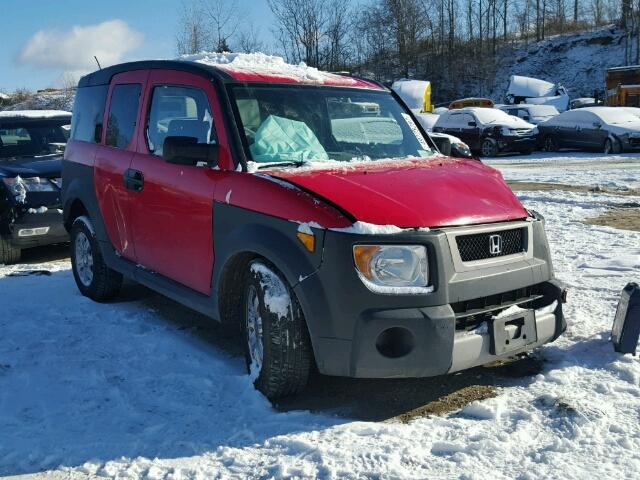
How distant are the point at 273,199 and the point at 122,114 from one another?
2413 mm

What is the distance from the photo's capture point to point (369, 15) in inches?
2410

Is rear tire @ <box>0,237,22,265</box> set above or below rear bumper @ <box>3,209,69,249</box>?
below

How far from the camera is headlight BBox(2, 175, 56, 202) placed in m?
7.97

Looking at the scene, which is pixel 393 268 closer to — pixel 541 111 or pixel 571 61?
pixel 541 111

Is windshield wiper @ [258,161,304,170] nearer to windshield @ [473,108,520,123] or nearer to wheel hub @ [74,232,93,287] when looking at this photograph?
wheel hub @ [74,232,93,287]

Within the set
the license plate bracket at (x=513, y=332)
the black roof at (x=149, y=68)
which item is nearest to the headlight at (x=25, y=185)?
the black roof at (x=149, y=68)

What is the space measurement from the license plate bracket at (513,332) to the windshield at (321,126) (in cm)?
148

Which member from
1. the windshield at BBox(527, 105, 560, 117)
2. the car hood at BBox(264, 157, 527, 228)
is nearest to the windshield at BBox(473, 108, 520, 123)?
the windshield at BBox(527, 105, 560, 117)

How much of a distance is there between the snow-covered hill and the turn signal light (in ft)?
171

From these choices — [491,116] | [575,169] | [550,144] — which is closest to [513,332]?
[575,169]

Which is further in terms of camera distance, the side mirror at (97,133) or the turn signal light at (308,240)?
the side mirror at (97,133)

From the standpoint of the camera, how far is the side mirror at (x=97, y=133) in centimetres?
591

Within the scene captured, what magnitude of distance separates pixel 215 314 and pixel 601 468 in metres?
2.33

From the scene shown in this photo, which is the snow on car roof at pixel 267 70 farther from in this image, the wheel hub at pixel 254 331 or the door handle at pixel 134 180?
the wheel hub at pixel 254 331
